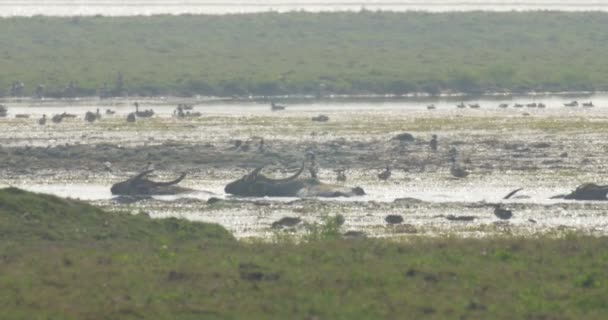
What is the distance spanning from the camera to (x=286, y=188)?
25.1m

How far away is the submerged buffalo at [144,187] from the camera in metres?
25.1

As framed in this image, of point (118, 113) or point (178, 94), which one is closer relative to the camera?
point (118, 113)

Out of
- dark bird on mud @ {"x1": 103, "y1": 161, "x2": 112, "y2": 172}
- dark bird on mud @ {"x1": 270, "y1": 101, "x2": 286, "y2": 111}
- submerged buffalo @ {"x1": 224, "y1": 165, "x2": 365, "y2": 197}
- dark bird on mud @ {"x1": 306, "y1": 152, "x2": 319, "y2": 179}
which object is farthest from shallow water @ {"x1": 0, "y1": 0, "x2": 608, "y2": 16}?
submerged buffalo @ {"x1": 224, "y1": 165, "x2": 365, "y2": 197}

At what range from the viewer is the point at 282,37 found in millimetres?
68000

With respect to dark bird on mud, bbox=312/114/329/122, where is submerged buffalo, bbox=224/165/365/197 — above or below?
below

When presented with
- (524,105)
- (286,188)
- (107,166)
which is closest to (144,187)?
(286,188)

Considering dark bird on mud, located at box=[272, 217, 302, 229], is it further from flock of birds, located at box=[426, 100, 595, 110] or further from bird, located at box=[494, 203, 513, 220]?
flock of birds, located at box=[426, 100, 595, 110]

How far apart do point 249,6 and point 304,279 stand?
73.6m

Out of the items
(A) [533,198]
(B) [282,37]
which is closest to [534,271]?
(A) [533,198]

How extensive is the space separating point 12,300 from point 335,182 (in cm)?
1231

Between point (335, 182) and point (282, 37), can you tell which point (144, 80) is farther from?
point (335, 182)

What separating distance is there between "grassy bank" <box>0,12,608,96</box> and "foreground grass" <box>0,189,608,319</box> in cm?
3127

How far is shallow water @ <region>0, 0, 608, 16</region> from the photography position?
82.7m

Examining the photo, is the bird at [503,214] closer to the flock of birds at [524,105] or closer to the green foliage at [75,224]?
the green foliage at [75,224]
